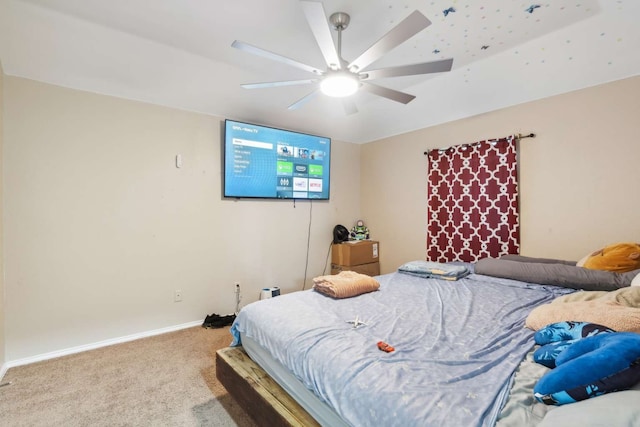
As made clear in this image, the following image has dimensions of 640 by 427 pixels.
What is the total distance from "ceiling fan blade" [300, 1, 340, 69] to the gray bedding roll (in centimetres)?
226

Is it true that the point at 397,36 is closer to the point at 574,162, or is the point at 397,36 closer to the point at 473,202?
the point at 574,162

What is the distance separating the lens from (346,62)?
1.97 m

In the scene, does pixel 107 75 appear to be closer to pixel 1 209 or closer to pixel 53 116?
pixel 53 116

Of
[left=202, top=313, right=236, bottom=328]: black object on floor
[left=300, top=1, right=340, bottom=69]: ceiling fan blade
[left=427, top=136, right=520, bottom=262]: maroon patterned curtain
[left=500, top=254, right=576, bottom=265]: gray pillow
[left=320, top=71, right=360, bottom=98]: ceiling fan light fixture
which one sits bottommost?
[left=202, top=313, right=236, bottom=328]: black object on floor

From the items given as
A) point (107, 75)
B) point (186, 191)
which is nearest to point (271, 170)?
point (186, 191)

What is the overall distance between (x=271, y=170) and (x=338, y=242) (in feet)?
4.84

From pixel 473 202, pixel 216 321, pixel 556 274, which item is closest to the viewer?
pixel 556 274

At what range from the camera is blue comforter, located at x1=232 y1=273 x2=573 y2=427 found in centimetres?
105

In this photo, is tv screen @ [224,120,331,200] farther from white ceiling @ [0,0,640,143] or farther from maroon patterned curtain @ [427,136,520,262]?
maroon patterned curtain @ [427,136,520,262]

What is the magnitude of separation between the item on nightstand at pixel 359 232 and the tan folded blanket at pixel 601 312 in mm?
2885

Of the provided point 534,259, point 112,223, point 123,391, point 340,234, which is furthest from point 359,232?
point 123,391

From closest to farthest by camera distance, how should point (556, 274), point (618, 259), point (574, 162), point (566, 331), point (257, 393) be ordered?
point (566, 331)
point (257, 393)
point (618, 259)
point (556, 274)
point (574, 162)

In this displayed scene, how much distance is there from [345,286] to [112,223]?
2257 millimetres

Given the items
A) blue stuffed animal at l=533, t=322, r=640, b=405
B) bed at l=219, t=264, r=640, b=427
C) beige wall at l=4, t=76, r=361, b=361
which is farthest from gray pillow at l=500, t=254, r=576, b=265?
beige wall at l=4, t=76, r=361, b=361
